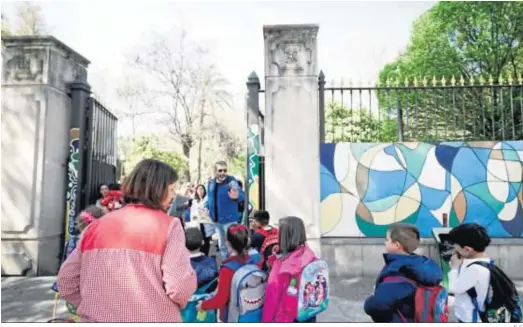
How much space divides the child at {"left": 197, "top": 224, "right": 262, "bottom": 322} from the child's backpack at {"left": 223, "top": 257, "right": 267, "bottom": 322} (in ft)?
→ 0.10

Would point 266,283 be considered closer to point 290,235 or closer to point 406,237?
point 290,235

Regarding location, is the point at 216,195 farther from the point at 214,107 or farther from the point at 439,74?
the point at 214,107

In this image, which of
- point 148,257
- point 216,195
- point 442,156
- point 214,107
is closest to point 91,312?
point 148,257

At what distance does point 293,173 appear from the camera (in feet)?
21.9

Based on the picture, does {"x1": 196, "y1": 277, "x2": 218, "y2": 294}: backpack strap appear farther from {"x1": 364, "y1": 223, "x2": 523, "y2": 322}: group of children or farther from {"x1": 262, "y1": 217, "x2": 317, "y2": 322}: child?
{"x1": 364, "y1": 223, "x2": 523, "y2": 322}: group of children

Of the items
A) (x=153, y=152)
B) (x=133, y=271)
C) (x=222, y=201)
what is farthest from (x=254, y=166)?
(x=153, y=152)

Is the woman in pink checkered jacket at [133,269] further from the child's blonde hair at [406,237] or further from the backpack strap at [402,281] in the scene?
the child's blonde hair at [406,237]

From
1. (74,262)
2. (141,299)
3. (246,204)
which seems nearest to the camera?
(141,299)

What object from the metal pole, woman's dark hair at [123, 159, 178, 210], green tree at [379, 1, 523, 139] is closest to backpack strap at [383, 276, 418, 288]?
woman's dark hair at [123, 159, 178, 210]

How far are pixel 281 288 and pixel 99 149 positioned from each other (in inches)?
253

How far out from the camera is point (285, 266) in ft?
9.16

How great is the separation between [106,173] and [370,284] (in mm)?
5936

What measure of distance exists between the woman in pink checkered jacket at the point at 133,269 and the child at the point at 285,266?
101 cm

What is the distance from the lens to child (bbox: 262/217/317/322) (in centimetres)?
276
